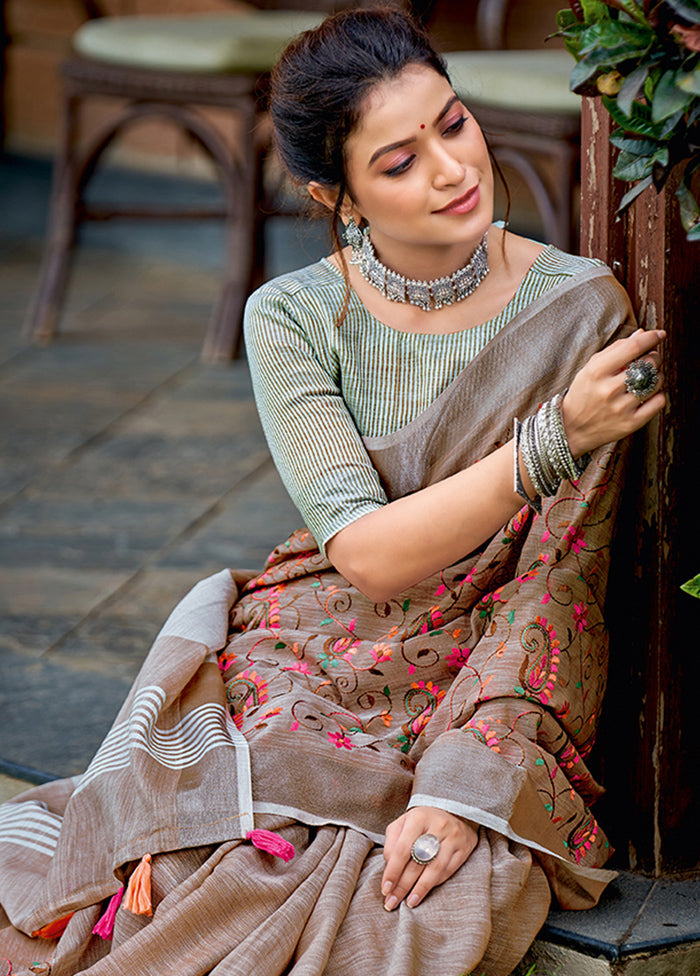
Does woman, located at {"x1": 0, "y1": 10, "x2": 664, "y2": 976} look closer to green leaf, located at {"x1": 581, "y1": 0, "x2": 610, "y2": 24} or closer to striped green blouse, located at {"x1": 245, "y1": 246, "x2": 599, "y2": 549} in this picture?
striped green blouse, located at {"x1": 245, "y1": 246, "x2": 599, "y2": 549}

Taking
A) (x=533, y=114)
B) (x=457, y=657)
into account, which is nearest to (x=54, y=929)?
(x=457, y=657)

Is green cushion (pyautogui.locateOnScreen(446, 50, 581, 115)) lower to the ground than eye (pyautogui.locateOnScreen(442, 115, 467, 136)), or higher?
lower

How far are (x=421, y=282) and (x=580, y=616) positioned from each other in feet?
1.45

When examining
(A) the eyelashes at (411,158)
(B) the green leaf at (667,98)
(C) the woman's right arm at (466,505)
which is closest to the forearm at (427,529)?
(C) the woman's right arm at (466,505)

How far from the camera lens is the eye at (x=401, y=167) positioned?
1.52m

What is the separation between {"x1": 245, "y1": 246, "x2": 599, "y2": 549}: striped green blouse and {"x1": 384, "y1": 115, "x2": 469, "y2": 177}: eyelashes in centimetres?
20

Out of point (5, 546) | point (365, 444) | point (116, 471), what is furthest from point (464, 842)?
point (116, 471)

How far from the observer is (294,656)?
5.53ft

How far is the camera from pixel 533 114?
3.04 m

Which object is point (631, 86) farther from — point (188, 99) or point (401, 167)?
point (188, 99)

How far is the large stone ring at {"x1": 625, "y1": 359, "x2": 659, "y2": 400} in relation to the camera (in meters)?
1.36

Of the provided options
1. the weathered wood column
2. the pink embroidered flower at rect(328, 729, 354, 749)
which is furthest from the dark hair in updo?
the pink embroidered flower at rect(328, 729, 354, 749)

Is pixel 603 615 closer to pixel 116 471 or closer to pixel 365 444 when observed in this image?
pixel 365 444

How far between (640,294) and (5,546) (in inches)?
67.2
